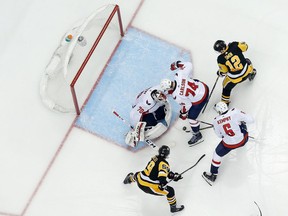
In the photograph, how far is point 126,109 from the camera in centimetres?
736

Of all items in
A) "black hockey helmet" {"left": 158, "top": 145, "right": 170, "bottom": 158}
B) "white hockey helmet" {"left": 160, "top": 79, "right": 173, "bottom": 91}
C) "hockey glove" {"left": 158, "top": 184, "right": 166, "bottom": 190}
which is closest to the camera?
"black hockey helmet" {"left": 158, "top": 145, "right": 170, "bottom": 158}

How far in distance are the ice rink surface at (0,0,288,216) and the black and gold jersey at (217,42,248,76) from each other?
2.20 ft

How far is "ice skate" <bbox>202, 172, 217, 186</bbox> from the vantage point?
271 inches

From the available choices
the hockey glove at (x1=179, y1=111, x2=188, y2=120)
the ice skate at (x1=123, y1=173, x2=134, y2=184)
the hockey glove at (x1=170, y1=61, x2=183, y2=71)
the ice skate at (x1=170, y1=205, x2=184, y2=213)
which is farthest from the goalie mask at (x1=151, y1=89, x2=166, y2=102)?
the ice skate at (x1=170, y1=205, x2=184, y2=213)

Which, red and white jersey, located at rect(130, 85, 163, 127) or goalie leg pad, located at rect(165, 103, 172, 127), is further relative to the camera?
goalie leg pad, located at rect(165, 103, 172, 127)

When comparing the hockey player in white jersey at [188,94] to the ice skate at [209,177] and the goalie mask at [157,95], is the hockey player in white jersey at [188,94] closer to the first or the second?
the goalie mask at [157,95]

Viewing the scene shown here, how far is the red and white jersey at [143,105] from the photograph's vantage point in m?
6.83

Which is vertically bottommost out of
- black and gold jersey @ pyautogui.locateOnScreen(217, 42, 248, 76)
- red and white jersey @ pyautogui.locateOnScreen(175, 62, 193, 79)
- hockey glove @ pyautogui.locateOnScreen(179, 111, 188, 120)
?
hockey glove @ pyautogui.locateOnScreen(179, 111, 188, 120)

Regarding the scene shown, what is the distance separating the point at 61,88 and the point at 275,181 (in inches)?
104

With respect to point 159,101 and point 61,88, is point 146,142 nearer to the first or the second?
point 159,101

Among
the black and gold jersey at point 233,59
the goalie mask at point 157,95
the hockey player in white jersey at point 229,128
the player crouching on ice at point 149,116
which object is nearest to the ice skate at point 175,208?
the hockey player in white jersey at point 229,128

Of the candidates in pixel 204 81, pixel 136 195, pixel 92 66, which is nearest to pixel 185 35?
pixel 204 81

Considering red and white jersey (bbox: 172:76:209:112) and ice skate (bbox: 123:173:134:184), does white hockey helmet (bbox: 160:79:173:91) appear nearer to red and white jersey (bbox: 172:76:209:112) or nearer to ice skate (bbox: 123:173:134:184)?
red and white jersey (bbox: 172:76:209:112)

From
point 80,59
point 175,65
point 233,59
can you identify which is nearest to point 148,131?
point 175,65
